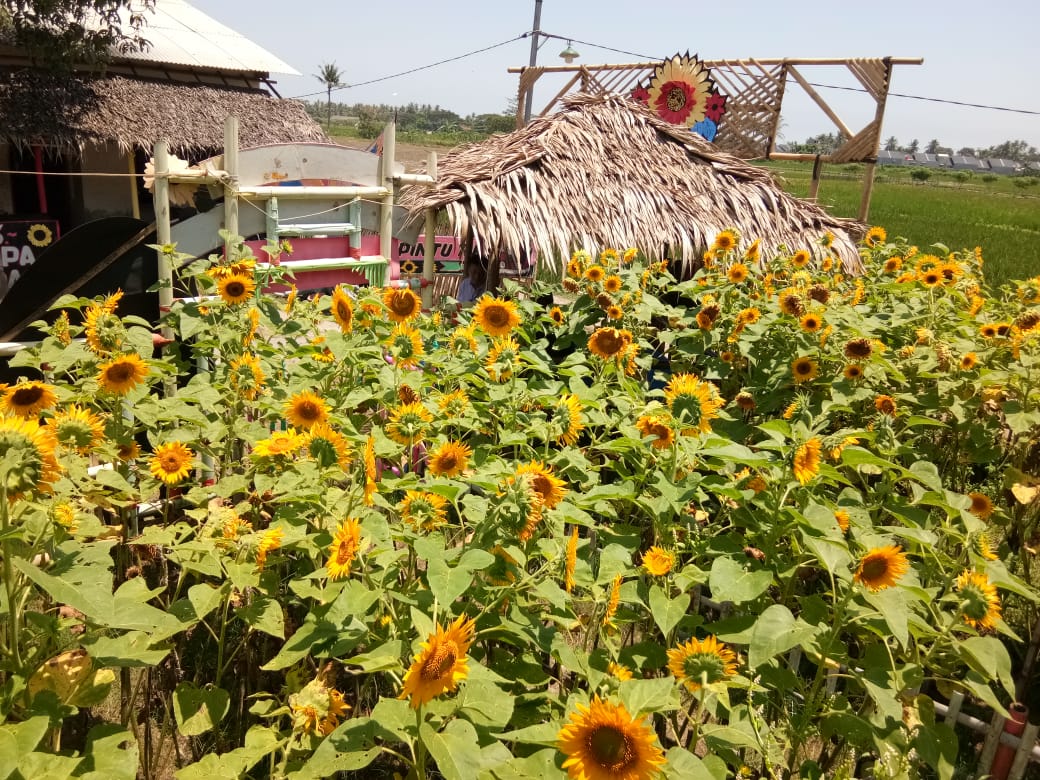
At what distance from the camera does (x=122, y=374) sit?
1806 millimetres

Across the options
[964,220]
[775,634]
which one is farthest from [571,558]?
[964,220]

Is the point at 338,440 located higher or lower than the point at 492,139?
lower

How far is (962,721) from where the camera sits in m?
1.99

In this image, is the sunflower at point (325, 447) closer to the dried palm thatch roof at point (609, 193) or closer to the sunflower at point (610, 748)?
the sunflower at point (610, 748)

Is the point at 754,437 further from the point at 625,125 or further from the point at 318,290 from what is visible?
the point at 625,125

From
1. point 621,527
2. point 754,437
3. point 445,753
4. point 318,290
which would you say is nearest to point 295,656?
point 445,753

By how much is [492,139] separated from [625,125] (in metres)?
1.06

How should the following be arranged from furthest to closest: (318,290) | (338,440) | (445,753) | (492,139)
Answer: (492,139), (318,290), (338,440), (445,753)

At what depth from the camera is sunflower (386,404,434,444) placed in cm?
170

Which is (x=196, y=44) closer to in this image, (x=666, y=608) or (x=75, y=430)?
(x=75, y=430)

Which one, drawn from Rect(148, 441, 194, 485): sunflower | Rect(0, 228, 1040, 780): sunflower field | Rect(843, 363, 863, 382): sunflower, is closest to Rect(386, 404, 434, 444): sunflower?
Rect(0, 228, 1040, 780): sunflower field

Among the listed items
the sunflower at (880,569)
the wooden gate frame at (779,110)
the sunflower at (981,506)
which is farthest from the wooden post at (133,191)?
the sunflower at (880,569)

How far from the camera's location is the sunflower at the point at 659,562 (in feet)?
5.03

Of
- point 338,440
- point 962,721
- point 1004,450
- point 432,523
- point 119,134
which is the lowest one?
point 962,721
